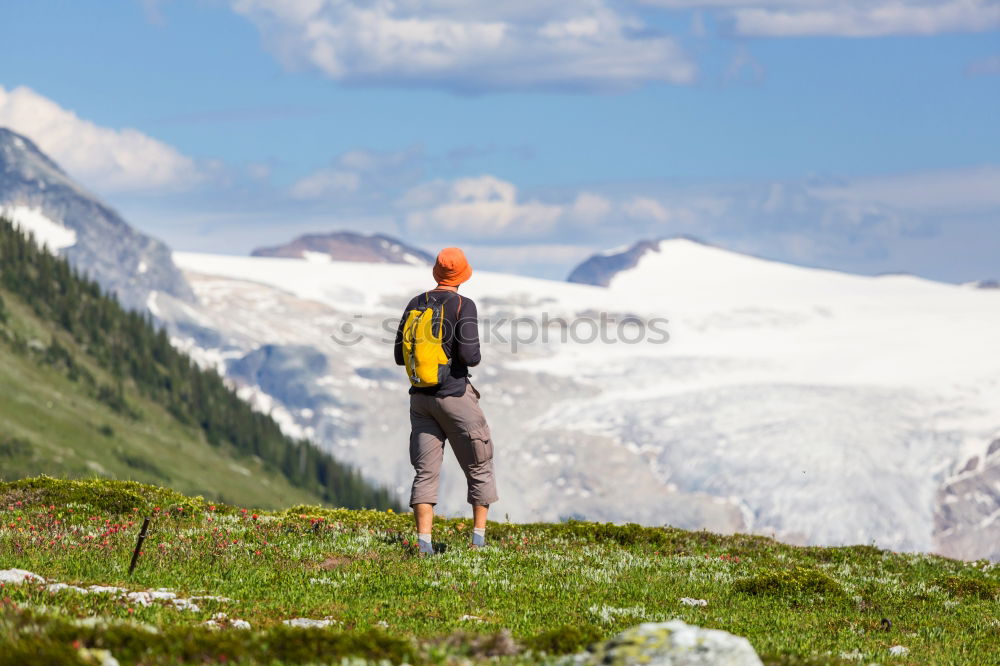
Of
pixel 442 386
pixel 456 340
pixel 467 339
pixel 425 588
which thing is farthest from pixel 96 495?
pixel 425 588

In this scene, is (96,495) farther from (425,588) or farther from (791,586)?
(791,586)

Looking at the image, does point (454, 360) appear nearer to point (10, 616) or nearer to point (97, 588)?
point (97, 588)

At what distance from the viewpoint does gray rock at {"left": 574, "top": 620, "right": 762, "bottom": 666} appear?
895 cm

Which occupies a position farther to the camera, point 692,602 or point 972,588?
point 972,588

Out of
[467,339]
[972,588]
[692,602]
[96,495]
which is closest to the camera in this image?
[692,602]

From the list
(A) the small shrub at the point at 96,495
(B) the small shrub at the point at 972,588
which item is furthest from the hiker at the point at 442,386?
(B) the small shrub at the point at 972,588

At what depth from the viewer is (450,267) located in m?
18.2

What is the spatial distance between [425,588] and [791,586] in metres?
5.44

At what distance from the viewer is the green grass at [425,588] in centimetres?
1003

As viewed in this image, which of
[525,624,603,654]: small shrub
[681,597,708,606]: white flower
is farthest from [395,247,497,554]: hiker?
[525,624,603,654]: small shrub

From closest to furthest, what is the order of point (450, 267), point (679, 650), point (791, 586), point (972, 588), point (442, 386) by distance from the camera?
point (679, 650) → point (791, 586) → point (442, 386) → point (450, 267) → point (972, 588)

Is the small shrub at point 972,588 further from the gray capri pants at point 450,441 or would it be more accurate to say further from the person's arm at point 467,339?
the person's arm at point 467,339

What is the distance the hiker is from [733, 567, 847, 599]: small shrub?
13.4 feet

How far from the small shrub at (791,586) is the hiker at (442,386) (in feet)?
13.4
